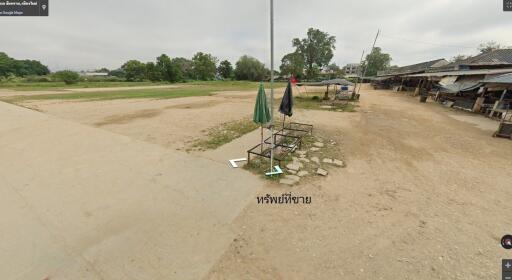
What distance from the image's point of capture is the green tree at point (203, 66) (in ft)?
273

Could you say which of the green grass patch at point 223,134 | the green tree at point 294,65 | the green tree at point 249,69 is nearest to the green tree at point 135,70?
the green tree at point 249,69

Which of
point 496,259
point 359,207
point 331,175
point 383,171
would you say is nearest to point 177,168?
point 331,175

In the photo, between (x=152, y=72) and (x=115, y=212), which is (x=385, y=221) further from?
(x=152, y=72)

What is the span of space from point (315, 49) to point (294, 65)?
8.78 m

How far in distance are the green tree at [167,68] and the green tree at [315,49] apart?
44215 mm

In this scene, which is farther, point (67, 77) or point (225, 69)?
point (225, 69)

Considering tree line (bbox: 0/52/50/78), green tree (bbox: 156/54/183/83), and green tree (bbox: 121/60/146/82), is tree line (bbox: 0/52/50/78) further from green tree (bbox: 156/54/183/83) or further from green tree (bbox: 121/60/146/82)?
green tree (bbox: 156/54/183/83)

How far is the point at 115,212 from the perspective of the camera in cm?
404

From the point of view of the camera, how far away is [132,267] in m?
2.85

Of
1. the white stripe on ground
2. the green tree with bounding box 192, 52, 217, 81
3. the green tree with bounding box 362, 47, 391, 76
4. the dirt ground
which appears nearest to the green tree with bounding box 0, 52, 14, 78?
the green tree with bounding box 192, 52, 217, 81

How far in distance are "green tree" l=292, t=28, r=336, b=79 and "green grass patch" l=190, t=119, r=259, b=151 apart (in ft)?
220

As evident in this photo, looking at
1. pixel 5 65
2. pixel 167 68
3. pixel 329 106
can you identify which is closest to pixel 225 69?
pixel 167 68

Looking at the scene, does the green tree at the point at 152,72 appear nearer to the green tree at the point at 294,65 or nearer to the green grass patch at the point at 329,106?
Answer: the green tree at the point at 294,65

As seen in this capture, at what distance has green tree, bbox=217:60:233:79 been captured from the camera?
9181cm
